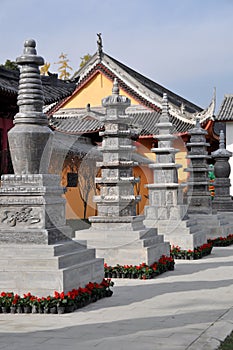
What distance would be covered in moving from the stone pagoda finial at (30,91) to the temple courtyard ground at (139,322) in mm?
2970

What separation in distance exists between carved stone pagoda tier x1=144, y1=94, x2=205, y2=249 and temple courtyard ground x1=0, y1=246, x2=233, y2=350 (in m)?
4.63

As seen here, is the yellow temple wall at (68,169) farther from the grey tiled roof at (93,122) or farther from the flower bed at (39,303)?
the flower bed at (39,303)

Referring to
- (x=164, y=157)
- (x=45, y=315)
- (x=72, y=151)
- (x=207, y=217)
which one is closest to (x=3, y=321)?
(x=45, y=315)

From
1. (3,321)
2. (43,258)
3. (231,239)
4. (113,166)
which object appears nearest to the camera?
(3,321)

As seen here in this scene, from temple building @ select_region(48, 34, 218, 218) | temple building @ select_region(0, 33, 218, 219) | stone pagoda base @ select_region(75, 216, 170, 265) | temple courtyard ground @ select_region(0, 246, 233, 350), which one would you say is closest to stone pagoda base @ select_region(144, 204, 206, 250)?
stone pagoda base @ select_region(75, 216, 170, 265)

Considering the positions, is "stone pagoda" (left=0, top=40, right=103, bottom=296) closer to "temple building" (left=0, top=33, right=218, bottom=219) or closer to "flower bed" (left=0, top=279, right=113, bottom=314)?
"flower bed" (left=0, top=279, right=113, bottom=314)

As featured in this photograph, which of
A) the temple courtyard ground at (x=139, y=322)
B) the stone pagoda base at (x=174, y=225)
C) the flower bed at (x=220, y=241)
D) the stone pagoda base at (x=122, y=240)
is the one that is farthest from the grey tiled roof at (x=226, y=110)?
the temple courtyard ground at (x=139, y=322)

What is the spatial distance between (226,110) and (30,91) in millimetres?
26105

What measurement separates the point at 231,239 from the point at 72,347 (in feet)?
43.6

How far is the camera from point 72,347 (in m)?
6.33

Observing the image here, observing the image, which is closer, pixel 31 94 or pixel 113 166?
pixel 31 94

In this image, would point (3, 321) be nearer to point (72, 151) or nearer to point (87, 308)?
point (87, 308)

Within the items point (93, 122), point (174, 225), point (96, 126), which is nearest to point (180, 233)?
point (174, 225)

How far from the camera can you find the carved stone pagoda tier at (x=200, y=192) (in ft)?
62.7
